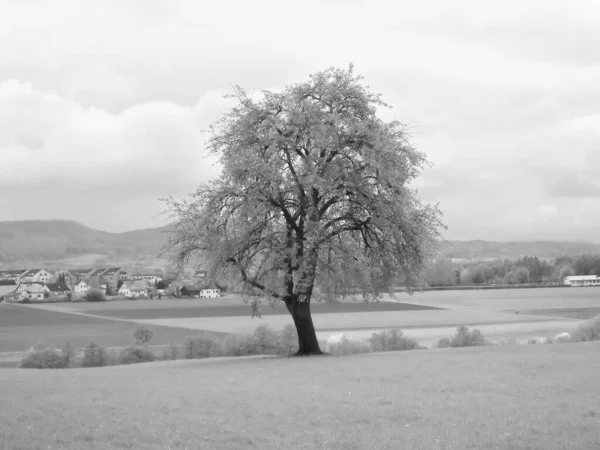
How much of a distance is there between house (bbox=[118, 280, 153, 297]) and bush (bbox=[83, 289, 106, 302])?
10322 millimetres

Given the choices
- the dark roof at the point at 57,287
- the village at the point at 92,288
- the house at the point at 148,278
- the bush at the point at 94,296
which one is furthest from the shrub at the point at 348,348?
the house at the point at 148,278

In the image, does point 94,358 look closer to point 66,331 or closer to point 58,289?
point 66,331

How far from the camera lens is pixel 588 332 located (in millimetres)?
53062

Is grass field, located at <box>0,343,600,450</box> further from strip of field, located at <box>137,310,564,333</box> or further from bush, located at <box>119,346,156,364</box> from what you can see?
strip of field, located at <box>137,310,564,333</box>

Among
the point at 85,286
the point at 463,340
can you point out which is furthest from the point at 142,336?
the point at 85,286

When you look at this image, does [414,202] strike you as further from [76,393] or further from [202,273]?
[76,393]

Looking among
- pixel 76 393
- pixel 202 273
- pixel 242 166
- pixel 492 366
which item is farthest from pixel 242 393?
pixel 202 273

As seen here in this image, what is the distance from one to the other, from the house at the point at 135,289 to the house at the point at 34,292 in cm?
1754

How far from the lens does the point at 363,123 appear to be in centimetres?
3622

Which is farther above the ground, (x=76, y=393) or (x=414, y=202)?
(x=414, y=202)

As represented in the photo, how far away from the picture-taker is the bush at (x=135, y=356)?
5144cm

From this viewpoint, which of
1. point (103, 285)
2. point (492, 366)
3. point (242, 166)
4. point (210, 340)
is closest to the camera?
point (492, 366)

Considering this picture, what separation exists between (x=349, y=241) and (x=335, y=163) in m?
4.36

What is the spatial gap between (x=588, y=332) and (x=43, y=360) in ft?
130
